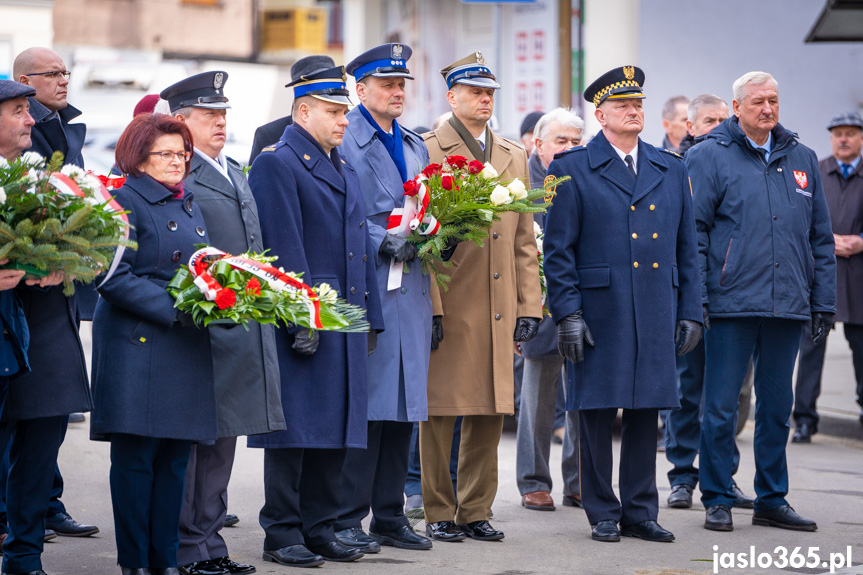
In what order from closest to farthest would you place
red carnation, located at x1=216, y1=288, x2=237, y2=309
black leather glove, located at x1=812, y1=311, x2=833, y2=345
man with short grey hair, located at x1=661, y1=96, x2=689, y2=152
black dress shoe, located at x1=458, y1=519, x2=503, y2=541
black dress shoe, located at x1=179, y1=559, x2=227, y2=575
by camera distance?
red carnation, located at x1=216, y1=288, x2=237, y2=309
black dress shoe, located at x1=179, y1=559, x2=227, y2=575
black dress shoe, located at x1=458, y1=519, x2=503, y2=541
black leather glove, located at x1=812, y1=311, x2=833, y2=345
man with short grey hair, located at x1=661, y1=96, x2=689, y2=152

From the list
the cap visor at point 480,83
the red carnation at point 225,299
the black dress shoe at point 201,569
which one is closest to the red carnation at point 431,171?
the cap visor at point 480,83

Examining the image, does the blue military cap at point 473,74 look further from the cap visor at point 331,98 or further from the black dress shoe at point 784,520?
the black dress shoe at point 784,520

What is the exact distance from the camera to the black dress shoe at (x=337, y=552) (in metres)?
6.03

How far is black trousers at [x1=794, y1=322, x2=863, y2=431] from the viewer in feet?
34.6

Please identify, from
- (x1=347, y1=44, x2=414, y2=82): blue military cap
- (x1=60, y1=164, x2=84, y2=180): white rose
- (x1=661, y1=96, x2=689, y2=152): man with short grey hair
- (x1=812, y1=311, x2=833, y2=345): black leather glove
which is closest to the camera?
(x1=60, y1=164, x2=84, y2=180): white rose

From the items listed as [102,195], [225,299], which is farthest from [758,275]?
[102,195]

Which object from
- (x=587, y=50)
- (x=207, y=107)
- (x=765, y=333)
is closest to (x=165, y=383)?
(x=207, y=107)

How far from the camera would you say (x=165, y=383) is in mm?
5234

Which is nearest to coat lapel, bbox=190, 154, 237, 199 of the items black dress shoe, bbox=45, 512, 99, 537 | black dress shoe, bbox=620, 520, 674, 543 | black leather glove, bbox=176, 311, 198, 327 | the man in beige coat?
black leather glove, bbox=176, 311, 198, 327

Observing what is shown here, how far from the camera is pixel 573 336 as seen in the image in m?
6.68

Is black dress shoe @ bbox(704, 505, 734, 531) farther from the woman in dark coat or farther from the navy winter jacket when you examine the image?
the woman in dark coat

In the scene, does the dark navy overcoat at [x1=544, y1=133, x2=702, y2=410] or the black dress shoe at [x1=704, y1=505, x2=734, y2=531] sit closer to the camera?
the dark navy overcoat at [x1=544, y1=133, x2=702, y2=410]

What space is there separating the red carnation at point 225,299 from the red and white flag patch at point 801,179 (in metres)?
3.77

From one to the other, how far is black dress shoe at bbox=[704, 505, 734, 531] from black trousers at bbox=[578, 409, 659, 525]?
1.24ft
